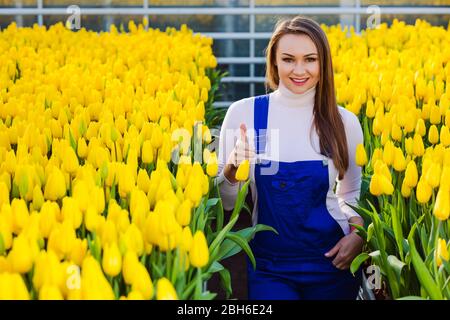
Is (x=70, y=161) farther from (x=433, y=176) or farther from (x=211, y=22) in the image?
(x=211, y=22)

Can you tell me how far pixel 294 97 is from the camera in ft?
11.4

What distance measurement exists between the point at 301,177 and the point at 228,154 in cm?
34

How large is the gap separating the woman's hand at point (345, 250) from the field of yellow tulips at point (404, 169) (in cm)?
7

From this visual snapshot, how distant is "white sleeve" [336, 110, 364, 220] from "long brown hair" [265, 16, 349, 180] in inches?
Result: 1.6

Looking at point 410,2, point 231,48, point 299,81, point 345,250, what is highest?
point 410,2

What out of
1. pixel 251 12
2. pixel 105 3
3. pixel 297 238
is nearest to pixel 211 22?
pixel 251 12

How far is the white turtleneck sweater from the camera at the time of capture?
11.3 ft

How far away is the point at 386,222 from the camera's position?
287 centimetres

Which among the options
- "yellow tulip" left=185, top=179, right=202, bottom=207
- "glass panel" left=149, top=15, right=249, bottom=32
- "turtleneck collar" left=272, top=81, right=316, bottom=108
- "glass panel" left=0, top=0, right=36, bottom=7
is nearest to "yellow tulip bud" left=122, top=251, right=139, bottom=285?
"yellow tulip" left=185, top=179, right=202, bottom=207

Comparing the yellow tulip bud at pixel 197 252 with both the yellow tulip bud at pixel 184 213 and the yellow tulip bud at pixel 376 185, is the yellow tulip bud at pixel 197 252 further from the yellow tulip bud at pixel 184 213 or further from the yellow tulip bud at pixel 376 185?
the yellow tulip bud at pixel 376 185

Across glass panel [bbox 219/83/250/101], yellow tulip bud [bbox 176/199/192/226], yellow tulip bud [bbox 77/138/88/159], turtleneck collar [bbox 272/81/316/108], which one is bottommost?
glass panel [bbox 219/83/250/101]

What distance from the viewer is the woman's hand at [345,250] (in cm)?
330

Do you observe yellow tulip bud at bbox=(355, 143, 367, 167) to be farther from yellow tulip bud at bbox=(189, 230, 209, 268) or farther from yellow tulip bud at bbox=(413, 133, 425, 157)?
yellow tulip bud at bbox=(189, 230, 209, 268)
